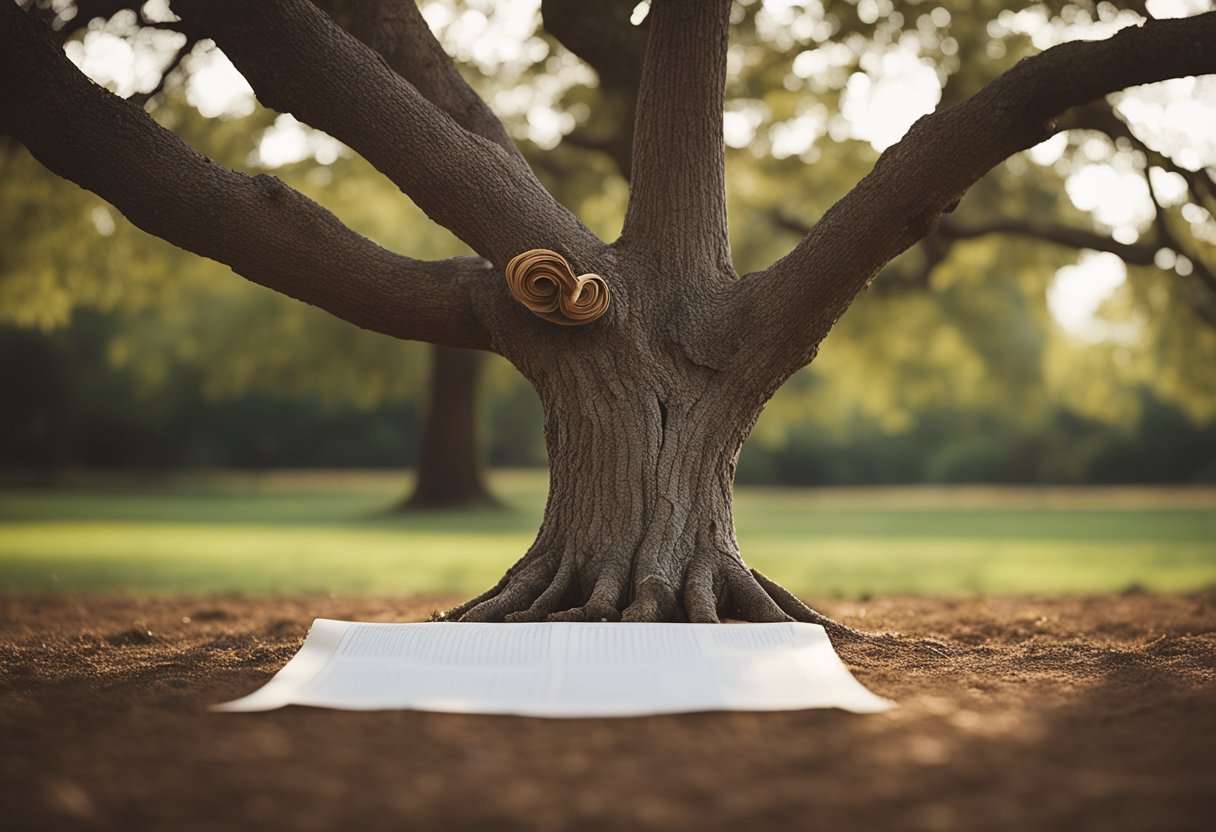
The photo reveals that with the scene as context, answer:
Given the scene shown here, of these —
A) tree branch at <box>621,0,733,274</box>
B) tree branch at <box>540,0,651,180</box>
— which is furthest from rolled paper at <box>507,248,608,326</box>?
tree branch at <box>540,0,651,180</box>

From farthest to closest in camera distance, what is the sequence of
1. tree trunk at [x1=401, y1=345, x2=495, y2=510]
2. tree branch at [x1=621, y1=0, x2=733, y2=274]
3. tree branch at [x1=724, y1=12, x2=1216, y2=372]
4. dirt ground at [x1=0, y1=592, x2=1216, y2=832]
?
1. tree trunk at [x1=401, y1=345, x2=495, y2=510]
2. tree branch at [x1=621, y1=0, x2=733, y2=274]
3. tree branch at [x1=724, y1=12, x2=1216, y2=372]
4. dirt ground at [x1=0, y1=592, x2=1216, y2=832]

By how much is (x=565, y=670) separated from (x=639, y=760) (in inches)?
37.6

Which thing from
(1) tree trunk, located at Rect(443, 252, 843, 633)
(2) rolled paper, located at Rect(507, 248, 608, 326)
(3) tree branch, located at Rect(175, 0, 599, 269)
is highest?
(3) tree branch, located at Rect(175, 0, 599, 269)

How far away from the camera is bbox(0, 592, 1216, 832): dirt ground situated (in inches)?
97.5

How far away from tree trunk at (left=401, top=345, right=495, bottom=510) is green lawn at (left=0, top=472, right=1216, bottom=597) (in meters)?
0.86

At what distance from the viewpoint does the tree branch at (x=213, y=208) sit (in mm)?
5184

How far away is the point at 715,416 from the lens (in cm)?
560

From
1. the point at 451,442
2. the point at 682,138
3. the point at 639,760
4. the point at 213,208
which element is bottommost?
the point at 639,760

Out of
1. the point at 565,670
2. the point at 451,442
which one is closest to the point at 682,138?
the point at 565,670

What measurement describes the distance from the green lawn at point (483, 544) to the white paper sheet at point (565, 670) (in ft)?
14.7

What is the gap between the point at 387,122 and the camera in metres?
5.51

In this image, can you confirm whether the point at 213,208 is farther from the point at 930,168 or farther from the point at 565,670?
the point at 930,168

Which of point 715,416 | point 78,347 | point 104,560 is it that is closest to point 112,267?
point 104,560

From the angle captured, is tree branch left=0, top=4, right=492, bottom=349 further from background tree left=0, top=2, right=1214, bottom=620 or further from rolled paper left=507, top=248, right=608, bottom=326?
rolled paper left=507, top=248, right=608, bottom=326
